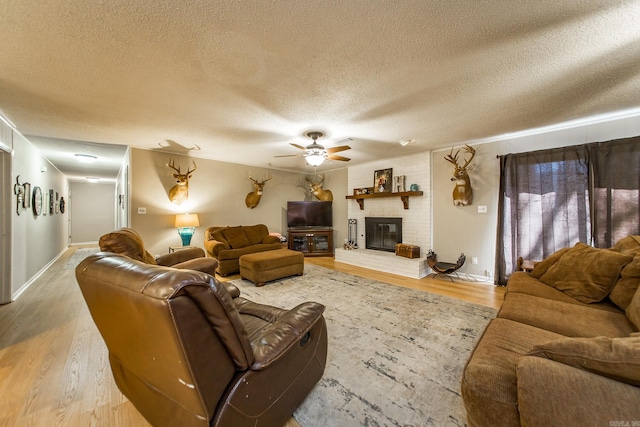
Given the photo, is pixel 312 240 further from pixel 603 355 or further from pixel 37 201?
pixel 603 355

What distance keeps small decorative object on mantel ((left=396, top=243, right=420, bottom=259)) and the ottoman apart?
1.97 metres

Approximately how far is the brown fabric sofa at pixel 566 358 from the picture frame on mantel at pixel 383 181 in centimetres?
355

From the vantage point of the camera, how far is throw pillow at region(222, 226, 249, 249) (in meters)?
4.79

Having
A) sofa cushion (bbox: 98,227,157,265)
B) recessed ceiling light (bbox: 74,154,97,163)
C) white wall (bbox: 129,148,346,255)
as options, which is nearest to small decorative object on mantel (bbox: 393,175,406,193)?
white wall (bbox: 129,148,346,255)

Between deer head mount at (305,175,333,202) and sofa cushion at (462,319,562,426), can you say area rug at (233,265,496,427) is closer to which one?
sofa cushion at (462,319,562,426)

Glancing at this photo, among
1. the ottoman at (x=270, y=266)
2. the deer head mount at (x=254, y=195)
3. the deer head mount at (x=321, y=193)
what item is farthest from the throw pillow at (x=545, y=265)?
the deer head mount at (x=254, y=195)

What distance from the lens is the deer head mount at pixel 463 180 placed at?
4055 millimetres

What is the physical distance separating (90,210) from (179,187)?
6.86 metres

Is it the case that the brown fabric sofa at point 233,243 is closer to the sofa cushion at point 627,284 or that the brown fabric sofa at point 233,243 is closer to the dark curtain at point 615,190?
the sofa cushion at point 627,284

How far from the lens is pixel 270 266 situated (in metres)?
3.95

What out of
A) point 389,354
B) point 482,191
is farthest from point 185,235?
point 482,191

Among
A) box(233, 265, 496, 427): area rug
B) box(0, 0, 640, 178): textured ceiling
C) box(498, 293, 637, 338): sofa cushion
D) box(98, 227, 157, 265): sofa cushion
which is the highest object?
box(0, 0, 640, 178): textured ceiling

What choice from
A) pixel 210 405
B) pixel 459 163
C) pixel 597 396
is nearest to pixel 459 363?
pixel 597 396

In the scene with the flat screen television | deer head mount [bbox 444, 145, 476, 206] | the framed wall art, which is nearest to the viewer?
deer head mount [bbox 444, 145, 476, 206]
